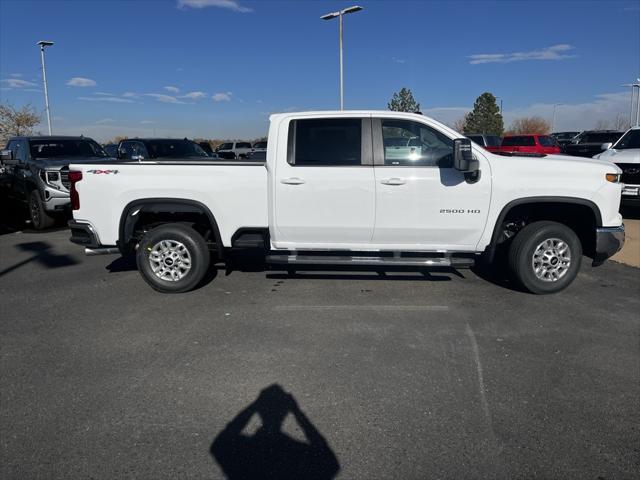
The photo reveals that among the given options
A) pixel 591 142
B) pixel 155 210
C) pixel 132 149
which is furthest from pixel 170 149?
pixel 591 142

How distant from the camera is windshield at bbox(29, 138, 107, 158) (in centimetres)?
1120

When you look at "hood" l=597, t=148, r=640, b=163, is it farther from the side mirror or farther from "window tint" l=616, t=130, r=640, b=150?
the side mirror

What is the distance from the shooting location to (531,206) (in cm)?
591

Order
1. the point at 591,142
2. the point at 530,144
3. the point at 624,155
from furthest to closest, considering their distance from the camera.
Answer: the point at 530,144 < the point at 591,142 < the point at 624,155

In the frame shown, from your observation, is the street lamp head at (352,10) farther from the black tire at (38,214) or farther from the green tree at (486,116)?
the green tree at (486,116)

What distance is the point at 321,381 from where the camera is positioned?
12.8 feet

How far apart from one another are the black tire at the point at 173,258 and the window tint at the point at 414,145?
2.38 metres

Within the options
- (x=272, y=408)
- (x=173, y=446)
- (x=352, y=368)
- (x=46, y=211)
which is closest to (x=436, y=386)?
(x=352, y=368)

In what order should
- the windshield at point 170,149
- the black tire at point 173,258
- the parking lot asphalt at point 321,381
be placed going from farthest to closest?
the windshield at point 170,149 < the black tire at point 173,258 < the parking lot asphalt at point 321,381

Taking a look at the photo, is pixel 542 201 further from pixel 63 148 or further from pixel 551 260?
pixel 63 148

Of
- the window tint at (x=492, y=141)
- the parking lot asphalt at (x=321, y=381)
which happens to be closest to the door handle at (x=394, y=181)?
the parking lot asphalt at (x=321, y=381)

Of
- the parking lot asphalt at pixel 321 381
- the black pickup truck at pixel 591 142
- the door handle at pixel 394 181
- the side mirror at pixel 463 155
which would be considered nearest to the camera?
the parking lot asphalt at pixel 321 381

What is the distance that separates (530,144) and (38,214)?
1927cm

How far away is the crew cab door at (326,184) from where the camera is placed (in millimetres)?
5688
